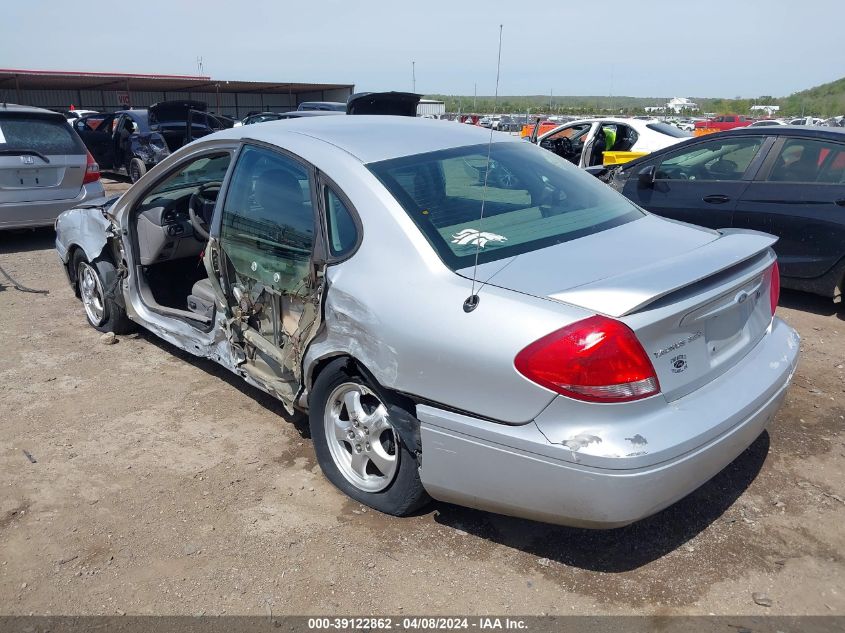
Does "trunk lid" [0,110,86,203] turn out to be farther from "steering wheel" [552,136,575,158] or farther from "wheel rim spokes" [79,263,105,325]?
"steering wheel" [552,136,575,158]

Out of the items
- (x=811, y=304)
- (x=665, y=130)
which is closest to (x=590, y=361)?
(x=811, y=304)

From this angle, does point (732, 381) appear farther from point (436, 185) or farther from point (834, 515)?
point (436, 185)

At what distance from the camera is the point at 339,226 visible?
318 centimetres

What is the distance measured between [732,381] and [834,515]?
96 centimetres

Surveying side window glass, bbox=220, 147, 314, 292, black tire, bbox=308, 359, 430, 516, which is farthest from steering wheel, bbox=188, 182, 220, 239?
black tire, bbox=308, 359, 430, 516

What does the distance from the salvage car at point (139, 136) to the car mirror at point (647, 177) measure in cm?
890

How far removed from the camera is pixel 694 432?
249cm

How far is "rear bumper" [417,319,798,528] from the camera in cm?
240

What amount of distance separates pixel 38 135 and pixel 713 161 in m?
7.37

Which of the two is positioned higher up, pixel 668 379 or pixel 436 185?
pixel 436 185

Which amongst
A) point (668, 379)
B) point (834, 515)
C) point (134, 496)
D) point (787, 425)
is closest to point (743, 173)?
point (787, 425)

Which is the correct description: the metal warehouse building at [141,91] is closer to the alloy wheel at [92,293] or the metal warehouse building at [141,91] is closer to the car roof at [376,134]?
the alloy wheel at [92,293]

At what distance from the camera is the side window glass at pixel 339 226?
311 cm

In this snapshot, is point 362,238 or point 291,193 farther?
point 291,193
